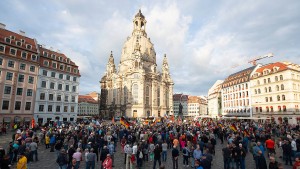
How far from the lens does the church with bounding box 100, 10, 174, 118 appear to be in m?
70.3

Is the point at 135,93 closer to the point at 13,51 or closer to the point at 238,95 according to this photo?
the point at 238,95

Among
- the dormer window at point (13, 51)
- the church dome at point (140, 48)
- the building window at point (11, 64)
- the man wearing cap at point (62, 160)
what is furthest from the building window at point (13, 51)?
the church dome at point (140, 48)

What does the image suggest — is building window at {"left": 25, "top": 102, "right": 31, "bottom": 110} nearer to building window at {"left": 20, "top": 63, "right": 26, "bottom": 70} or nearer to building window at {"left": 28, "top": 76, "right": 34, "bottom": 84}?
building window at {"left": 28, "top": 76, "right": 34, "bottom": 84}

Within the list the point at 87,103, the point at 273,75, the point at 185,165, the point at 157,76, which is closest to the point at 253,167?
the point at 185,165

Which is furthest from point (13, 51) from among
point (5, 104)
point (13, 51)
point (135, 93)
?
point (135, 93)

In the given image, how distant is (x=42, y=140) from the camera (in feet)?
66.3

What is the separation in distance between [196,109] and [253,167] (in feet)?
419

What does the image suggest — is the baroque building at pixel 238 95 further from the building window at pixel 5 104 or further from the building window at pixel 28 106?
the building window at pixel 5 104

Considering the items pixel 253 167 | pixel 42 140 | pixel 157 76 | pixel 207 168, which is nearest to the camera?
pixel 207 168

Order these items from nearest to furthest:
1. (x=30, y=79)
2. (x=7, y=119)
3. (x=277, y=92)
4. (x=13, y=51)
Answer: (x=7, y=119) → (x=13, y=51) → (x=30, y=79) → (x=277, y=92)

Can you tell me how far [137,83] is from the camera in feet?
234

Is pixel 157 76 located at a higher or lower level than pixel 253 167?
higher

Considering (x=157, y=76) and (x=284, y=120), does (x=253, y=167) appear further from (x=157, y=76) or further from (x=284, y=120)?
(x=157, y=76)

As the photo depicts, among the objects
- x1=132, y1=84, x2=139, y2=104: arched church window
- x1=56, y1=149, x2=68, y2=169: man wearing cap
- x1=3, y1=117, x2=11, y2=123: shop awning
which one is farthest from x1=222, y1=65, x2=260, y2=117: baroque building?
x1=3, y1=117, x2=11, y2=123: shop awning
